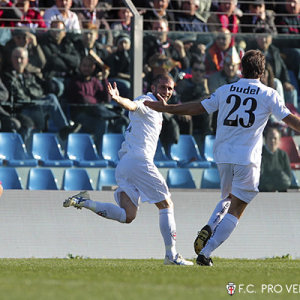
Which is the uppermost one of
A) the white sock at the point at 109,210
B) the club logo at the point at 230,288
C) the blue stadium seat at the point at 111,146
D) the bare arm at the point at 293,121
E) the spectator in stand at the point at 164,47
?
the spectator in stand at the point at 164,47

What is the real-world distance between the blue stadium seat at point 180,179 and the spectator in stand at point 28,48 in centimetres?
283

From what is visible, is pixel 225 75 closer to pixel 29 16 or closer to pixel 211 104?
pixel 29 16

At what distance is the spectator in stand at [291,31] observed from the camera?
15.2m

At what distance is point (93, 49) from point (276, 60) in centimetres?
321

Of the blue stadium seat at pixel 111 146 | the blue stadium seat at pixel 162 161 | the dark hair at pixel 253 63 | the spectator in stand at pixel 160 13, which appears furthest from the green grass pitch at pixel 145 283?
the spectator in stand at pixel 160 13

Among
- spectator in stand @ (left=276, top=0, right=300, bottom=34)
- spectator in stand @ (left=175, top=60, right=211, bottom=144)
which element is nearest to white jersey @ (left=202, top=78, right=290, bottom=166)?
spectator in stand @ (left=175, top=60, right=211, bottom=144)

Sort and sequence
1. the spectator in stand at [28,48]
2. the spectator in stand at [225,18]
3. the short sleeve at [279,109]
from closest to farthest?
the short sleeve at [279,109] < the spectator in stand at [28,48] < the spectator in stand at [225,18]

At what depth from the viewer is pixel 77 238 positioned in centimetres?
1215

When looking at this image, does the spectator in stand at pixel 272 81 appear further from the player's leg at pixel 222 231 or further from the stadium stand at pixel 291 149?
the player's leg at pixel 222 231

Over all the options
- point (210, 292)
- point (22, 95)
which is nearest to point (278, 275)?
point (210, 292)

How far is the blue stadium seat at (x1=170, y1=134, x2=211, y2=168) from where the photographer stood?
1459 cm

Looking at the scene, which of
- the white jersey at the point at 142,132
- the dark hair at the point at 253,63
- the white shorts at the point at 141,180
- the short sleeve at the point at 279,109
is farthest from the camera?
the white jersey at the point at 142,132

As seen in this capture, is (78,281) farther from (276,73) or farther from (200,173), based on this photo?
(276,73)

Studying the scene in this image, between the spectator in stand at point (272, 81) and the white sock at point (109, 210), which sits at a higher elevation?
the spectator in stand at point (272, 81)
